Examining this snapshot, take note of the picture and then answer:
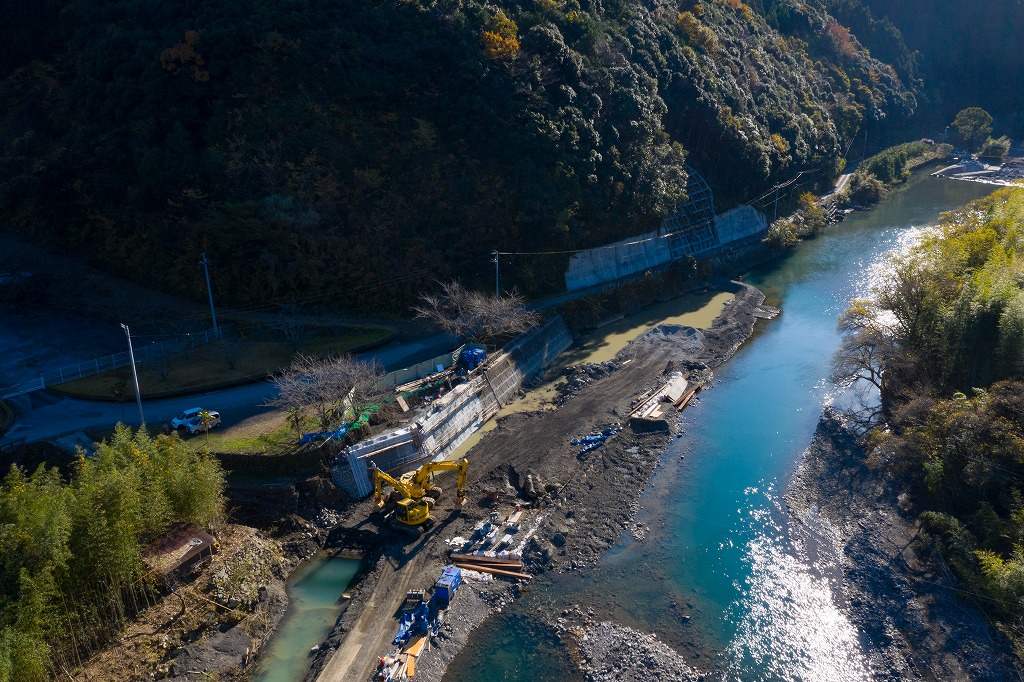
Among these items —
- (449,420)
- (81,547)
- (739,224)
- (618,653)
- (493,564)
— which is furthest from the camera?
(739,224)

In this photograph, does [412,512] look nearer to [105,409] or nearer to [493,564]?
[493,564]

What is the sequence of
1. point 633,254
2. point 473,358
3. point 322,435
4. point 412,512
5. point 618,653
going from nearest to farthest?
point 618,653
point 412,512
point 322,435
point 473,358
point 633,254

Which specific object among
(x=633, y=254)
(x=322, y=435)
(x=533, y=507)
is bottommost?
(x=533, y=507)

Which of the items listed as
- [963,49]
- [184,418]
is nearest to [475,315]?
[184,418]

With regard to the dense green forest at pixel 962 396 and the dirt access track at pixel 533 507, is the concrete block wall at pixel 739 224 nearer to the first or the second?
the dirt access track at pixel 533 507

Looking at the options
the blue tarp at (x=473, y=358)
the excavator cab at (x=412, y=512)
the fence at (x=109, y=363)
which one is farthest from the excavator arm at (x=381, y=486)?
the fence at (x=109, y=363)

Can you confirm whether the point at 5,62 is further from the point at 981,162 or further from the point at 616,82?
the point at 981,162

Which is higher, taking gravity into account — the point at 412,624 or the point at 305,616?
the point at 305,616
